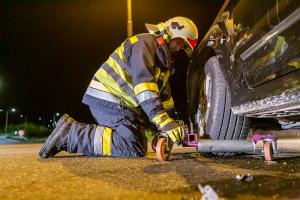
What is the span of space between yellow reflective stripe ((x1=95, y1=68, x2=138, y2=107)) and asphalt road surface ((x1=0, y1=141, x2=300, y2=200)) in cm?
93

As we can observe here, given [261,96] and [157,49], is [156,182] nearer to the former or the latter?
[261,96]

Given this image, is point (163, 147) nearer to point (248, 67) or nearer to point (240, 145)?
point (240, 145)

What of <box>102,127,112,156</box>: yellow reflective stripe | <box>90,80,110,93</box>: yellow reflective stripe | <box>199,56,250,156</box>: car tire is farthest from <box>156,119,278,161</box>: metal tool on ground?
<box>90,80,110,93</box>: yellow reflective stripe

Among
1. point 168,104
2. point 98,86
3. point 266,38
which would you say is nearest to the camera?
point 266,38

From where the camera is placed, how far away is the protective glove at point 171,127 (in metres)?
3.11

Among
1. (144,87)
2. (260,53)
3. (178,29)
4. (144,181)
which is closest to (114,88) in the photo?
(144,87)

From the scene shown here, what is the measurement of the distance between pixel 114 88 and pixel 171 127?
86cm

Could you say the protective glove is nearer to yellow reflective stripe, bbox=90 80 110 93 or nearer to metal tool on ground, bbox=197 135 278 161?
metal tool on ground, bbox=197 135 278 161

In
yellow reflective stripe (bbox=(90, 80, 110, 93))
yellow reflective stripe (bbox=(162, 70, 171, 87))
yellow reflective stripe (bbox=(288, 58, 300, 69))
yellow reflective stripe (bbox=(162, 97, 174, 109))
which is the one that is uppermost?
yellow reflective stripe (bbox=(162, 70, 171, 87))

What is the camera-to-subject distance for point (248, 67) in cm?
271

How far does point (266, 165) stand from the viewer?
2.79 meters

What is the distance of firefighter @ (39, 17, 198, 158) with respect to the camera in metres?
3.51

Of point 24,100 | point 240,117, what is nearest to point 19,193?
point 240,117

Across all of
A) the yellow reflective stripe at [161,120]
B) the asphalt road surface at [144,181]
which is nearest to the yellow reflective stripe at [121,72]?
the yellow reflective stripe at [161,120]
